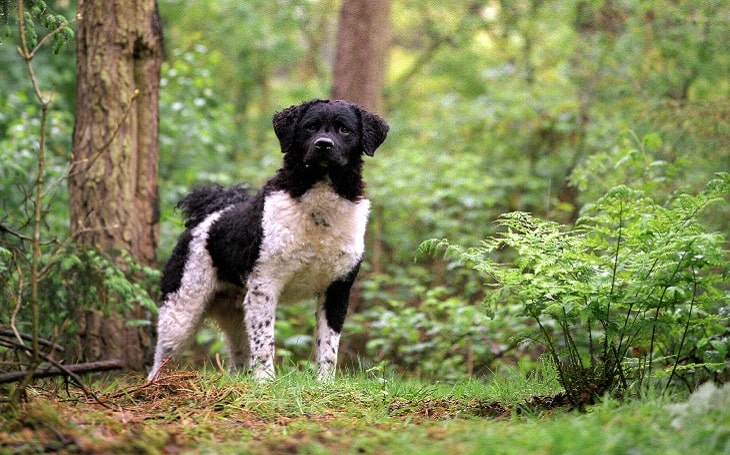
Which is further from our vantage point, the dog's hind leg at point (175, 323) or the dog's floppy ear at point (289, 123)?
the dog's hind leg at point (175, 323)

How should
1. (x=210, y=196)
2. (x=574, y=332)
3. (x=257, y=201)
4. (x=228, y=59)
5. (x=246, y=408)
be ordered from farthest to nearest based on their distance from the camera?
(x=228, y=59), (x=574, y=332), (x=210, y=196), (x=257, y=201), (x=246, y=408)

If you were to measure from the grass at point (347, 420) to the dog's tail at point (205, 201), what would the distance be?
85.2 inches

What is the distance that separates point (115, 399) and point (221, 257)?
214 centimetres

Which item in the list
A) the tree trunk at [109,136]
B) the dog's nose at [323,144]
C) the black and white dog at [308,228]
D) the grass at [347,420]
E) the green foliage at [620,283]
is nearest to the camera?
the grass at [347,420]

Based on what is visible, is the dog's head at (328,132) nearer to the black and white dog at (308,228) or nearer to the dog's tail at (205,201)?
the black and white dog at (308,228)

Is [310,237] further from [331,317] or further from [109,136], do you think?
[109,136]

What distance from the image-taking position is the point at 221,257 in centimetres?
611

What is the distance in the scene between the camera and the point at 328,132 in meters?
5.45

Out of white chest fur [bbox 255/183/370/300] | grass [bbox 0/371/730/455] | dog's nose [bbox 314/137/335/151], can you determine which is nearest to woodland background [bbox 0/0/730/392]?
grass [bbox 0/371/730/455]

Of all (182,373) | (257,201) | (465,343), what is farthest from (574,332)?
(182,373)

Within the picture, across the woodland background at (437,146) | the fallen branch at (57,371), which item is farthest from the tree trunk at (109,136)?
the fallen branch at (57,371)

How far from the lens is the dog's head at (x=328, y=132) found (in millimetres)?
5320

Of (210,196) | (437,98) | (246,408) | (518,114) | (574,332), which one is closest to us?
(246,408)

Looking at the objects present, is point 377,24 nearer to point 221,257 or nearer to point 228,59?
point 221,257
